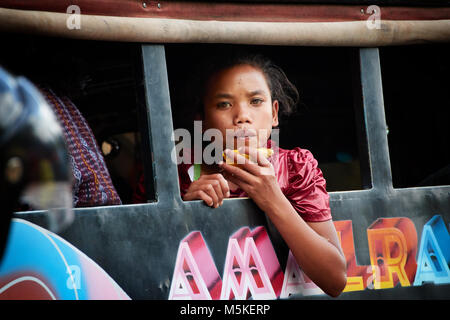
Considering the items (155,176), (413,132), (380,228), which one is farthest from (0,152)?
(413,132)

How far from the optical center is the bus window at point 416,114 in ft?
11.5

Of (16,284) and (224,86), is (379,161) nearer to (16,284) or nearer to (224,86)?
(224,86)

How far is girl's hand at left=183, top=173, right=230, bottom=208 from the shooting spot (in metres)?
2.16

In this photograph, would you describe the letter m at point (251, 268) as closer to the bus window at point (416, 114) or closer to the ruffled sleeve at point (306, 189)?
the ruffled sleeve at point (306, 189)

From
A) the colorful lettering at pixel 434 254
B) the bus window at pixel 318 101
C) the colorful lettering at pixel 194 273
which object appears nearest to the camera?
the colorful lettering at pixel 194 273

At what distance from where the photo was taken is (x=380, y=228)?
8.06 feet

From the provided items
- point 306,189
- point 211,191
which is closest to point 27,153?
point 211,191

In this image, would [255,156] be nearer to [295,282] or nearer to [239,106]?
[239,106]

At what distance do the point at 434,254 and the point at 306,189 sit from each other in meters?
0.77

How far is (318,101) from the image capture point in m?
4.15

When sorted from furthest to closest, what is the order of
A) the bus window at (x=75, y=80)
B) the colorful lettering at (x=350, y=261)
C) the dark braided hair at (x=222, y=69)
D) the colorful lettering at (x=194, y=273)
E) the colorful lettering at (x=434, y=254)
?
the dark braided hair at (x=222, y=69)
the colorful lettering at (x=434, y=254)
the colorful lettering at (x=350, y=261)
the bus window at (x=75, y=80)
the colorful lettering at (x=194, y=273)

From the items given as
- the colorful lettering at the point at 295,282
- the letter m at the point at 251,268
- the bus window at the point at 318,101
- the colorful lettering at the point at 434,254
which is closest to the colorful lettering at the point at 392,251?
the colorful lettering at the point at 434,254

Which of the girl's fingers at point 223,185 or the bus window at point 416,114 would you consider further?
the bus window at point 416,114
